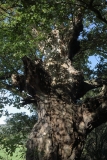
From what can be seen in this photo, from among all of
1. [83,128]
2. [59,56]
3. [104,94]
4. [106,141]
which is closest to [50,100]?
[83,128]

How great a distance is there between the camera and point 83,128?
796 cm

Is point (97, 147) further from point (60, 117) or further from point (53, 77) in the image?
point (60, 117)

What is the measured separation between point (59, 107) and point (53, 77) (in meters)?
1.96

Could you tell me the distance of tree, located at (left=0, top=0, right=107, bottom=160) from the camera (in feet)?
23.4

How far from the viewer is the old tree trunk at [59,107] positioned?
719 centimetres

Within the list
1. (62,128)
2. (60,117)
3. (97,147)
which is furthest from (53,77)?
(97,147)

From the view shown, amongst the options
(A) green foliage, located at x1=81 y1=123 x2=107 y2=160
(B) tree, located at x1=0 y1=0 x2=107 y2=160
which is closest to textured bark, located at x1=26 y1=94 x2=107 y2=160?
(B) tree, located at x1=0 y1=0 x2=107 y2=160

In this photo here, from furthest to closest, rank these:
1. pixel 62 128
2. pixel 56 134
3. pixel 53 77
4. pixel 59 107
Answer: pixel 53 77 → pixel 59 107 → pixel 62 128 → pixel 56 134

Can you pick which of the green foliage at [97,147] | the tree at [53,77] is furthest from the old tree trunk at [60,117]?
the green foliage at [97,147]

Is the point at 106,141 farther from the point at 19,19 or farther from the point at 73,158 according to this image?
the point at 19,19

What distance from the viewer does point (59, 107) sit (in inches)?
328

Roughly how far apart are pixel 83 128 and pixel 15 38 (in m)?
4.23

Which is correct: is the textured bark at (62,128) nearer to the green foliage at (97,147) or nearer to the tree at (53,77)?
the tree at (53,77)

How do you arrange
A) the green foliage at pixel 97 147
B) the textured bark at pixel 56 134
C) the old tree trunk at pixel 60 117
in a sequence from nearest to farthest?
the textured bark at pixel 56 134 → the old tree trunk at pixel 60 117 → the green foliage at pixel 97 147
